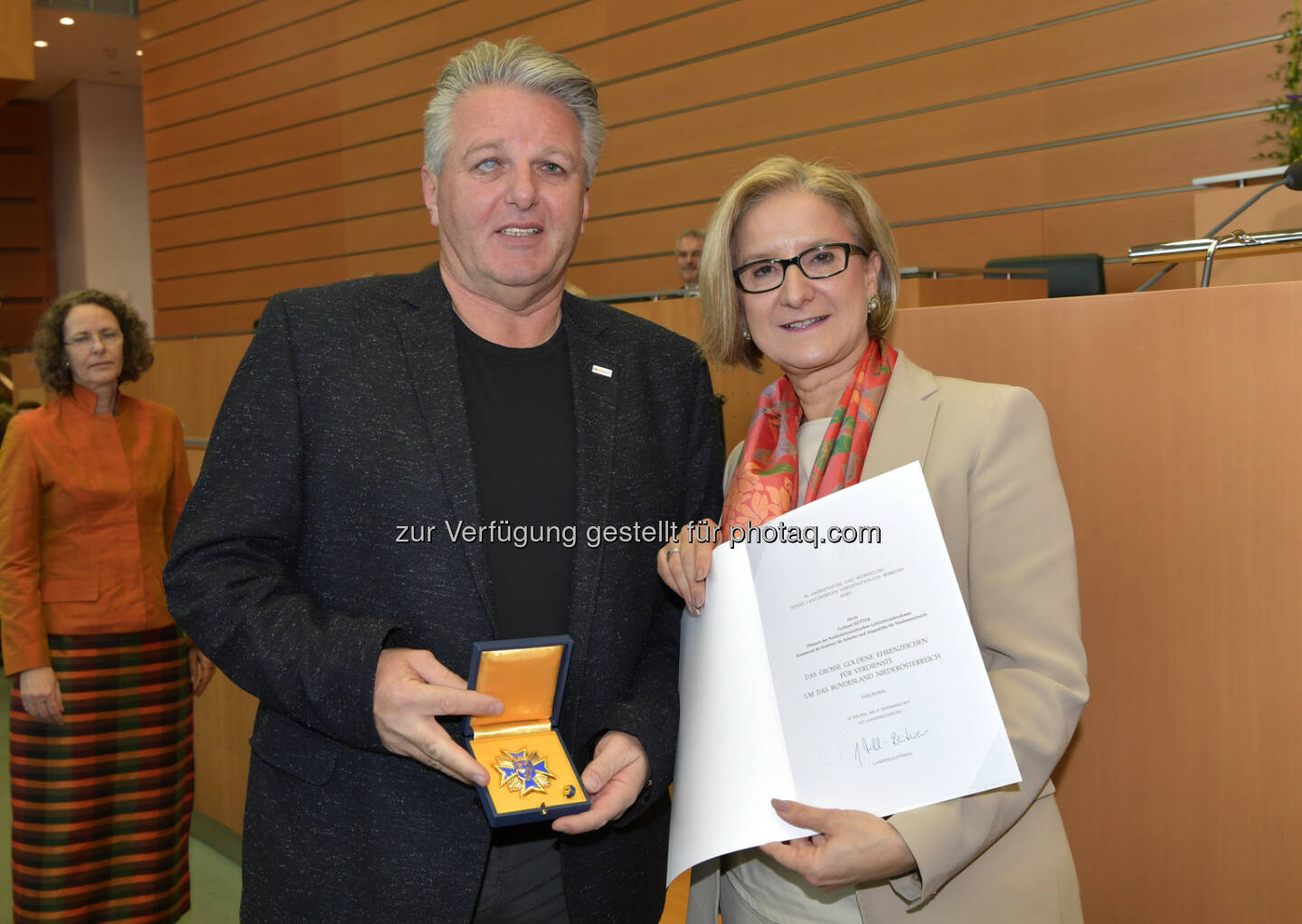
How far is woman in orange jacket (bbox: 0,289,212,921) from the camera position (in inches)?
121

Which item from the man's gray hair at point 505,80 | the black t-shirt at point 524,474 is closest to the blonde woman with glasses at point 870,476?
the black t-shirt at point 524,474

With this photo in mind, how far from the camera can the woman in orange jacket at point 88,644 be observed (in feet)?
10.1

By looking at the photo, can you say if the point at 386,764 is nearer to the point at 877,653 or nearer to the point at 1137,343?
the point at 877,653

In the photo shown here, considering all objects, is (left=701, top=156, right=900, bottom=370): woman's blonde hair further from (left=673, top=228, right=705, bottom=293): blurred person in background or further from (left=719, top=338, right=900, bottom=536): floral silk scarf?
(left=673, top=228, right=705, bottom=293): blurred person in background

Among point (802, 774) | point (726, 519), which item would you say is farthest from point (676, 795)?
point (726, 519)

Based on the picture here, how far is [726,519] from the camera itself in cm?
147

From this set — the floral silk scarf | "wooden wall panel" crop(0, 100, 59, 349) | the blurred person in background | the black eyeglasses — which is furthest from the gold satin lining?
"wooden wall panel" crop(0, 100, 59, 349)

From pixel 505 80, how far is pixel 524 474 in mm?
569

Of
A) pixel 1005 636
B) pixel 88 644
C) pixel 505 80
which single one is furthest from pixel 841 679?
pixel 88 644

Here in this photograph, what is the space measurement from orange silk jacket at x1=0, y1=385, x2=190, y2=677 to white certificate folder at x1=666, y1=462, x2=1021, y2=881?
2472 mm

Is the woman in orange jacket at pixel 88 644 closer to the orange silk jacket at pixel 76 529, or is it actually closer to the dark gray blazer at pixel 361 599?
the orange silk jacket at pixel 76 529

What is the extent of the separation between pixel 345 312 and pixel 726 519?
0.63 m

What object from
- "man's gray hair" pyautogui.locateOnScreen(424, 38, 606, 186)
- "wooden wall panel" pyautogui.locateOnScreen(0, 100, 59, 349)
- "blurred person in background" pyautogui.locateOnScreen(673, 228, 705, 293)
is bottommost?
"man's gray hair" pyautogui.locateOnScreen(424, 38, 606, 186)
